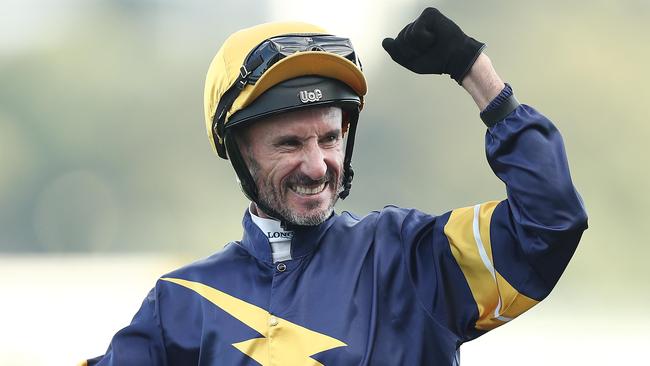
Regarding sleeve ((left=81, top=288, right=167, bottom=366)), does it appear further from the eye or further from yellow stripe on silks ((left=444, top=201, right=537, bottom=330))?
yellow stripe on silks ((left=444, top=201, right=537, bottom=330))

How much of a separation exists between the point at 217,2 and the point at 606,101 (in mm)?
5218

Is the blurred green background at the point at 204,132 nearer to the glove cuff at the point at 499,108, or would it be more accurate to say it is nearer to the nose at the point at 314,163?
the nose at the point at 314,163

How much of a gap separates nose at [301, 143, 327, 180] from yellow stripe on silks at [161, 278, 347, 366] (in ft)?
1.07

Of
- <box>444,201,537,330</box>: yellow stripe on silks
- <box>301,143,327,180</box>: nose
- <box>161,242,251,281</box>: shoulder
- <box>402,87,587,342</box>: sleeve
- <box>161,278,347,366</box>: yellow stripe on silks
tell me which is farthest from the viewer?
<box>161,242,251,281</box>: shoulder

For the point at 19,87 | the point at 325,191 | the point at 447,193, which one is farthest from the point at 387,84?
the point at 325,191

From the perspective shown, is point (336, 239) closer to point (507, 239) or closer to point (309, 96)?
point (309, 96)

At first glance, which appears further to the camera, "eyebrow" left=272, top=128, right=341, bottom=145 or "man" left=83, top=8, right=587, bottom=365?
"eyebrow" left=272, top=128, right=341, bottom=145

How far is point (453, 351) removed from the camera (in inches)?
82.7

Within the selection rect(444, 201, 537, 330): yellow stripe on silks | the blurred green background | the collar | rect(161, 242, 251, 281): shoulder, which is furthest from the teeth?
the blurred green background

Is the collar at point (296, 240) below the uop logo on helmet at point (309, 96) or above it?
below

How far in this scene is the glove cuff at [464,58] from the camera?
205 centimetres

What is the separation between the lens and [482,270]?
2008 millimetres

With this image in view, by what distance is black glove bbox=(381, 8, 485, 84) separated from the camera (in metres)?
2.05

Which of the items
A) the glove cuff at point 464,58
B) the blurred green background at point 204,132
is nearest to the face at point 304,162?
the glove cuff at point 464,58
